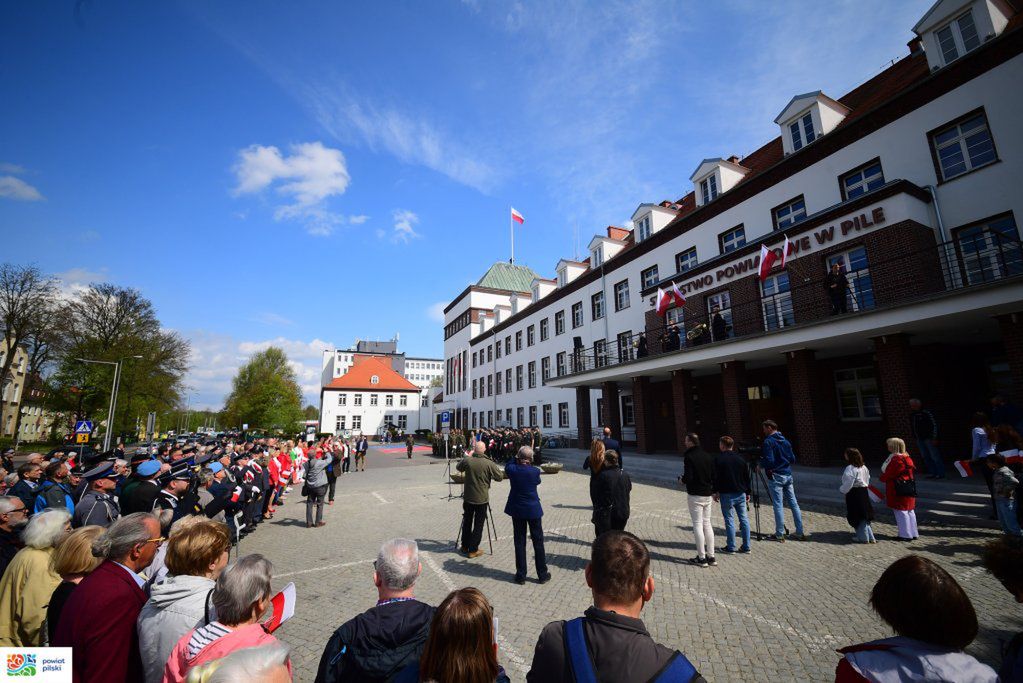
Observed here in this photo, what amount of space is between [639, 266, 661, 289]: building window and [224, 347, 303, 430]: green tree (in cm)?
3872

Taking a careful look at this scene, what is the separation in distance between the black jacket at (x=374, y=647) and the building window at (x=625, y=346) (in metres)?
22.8

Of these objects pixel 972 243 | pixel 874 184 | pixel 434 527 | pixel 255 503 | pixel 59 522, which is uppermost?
pixel 874 184

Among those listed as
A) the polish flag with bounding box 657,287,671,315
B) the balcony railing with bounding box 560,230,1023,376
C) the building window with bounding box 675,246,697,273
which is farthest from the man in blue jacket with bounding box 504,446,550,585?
the building window with bounding box 675,246,697,273

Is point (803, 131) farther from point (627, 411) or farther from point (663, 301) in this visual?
point (627, 411)

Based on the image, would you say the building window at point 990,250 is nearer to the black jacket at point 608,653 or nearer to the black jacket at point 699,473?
the black jacket at point 699,473

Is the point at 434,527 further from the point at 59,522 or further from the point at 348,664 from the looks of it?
the point at 348,664

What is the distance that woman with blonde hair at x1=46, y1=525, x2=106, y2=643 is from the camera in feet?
9.87

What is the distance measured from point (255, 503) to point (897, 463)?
45.0 ft

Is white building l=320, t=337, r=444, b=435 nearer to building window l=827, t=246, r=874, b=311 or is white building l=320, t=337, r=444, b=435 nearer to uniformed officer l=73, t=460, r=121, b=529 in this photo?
uniformed officer l=73, t=460, r=121, b=529

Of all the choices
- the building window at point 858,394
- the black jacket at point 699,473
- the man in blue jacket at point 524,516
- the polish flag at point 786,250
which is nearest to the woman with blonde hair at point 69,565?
the man in blue jacket at point 524,516

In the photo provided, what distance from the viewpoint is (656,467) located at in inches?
669

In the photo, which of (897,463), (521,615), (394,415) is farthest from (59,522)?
(394,415)

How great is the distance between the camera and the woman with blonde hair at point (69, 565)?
3.01 meters

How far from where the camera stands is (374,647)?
2.04 meters
